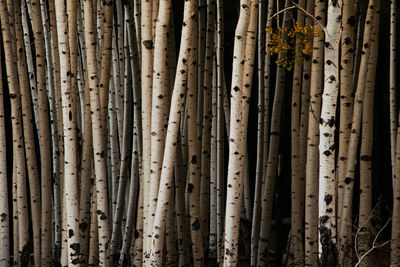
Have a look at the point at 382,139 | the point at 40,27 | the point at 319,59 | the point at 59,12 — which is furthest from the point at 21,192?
the point at 382,139

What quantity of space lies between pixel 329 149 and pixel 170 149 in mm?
1295

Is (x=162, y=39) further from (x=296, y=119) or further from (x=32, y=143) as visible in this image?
(x=32, y=143)

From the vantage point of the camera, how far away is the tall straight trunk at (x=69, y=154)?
17.7 feet

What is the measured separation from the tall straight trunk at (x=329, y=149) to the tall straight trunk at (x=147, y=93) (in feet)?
4.93

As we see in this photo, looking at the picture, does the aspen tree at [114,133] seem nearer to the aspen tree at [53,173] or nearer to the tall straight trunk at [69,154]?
the aspen tree at [53,173]

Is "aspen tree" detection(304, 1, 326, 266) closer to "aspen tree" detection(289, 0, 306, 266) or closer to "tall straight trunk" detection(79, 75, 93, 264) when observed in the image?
"aspen tree" detection(289, 0, 306, 266)

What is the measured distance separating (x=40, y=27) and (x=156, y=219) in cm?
297

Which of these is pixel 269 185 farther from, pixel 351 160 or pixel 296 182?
pixel 351 160

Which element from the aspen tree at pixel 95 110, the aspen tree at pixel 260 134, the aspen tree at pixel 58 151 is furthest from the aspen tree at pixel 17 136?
the aspen tree at pixel 260 134

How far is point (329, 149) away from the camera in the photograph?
4566mm

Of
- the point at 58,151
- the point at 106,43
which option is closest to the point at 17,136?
the point at 58,151

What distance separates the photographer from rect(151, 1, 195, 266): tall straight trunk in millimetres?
4824

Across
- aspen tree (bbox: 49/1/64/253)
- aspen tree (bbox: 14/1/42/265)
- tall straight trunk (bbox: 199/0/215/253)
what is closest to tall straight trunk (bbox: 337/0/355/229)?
tall straight trunk (bbox: 199/0/215/253)

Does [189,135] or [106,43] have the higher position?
[106,43]
